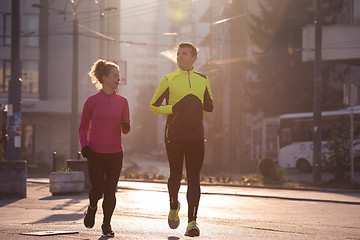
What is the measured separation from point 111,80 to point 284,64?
41.3m

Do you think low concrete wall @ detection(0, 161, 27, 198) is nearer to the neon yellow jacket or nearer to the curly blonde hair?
the curly blonde hair

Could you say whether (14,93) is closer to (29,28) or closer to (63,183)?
(63,183)

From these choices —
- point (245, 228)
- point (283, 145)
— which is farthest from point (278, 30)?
point (245, 228)

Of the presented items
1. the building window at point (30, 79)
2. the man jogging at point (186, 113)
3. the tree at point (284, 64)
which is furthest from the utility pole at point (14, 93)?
the building window at point (30, 79)

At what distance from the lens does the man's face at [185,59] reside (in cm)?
807

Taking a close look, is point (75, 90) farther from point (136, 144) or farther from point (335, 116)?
point (136, 144)

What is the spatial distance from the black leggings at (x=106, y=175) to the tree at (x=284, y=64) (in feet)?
129

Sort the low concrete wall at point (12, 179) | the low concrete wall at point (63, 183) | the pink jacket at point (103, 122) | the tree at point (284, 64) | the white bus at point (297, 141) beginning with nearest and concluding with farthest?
1. the pink jacket at point (103, 122)
2. the low concrete wall at point (12, 179)
3. the low concrete wall at point (63, 183)
4. the white bus at point (297, 141)
5. the tree at point (284, 64)

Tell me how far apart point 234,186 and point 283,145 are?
17.6 m

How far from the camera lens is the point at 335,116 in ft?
130

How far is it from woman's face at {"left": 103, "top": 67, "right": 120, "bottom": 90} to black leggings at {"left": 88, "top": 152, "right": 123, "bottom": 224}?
2.45 ft

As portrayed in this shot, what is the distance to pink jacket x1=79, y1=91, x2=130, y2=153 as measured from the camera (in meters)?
8.24

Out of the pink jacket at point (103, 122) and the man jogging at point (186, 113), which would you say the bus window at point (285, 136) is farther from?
the man jogging at point (186, 113)

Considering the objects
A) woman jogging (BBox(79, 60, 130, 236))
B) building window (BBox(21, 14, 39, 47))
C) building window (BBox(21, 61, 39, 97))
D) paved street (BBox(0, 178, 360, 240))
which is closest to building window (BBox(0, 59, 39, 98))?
building window (BBox(21, 61, 39, 97))
